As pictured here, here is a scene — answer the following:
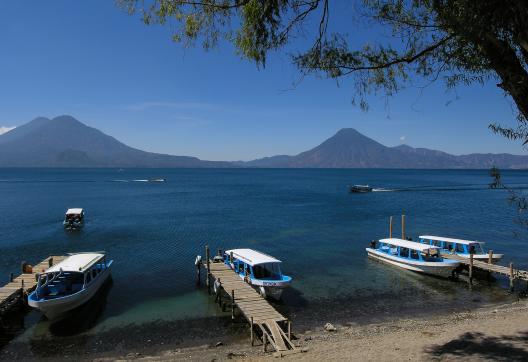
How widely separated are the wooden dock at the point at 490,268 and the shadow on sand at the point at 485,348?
1149 centimetres

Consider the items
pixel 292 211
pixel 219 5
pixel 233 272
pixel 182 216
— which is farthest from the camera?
pixel 292 211

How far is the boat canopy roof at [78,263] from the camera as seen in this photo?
2322cm

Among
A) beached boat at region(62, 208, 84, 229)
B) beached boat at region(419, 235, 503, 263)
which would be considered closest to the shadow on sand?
beached boat at region(419, 235, 503, 263)

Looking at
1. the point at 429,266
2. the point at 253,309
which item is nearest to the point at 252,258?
the point at 253,309

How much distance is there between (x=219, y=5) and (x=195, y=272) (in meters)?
25.0

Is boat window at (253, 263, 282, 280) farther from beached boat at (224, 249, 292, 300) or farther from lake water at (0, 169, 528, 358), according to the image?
lake water at (0, 169, 528, 358)

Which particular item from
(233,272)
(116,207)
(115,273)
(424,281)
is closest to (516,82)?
(233,272)

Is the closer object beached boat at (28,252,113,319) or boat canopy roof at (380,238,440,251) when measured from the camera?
beached boat at (28,252,113,319)

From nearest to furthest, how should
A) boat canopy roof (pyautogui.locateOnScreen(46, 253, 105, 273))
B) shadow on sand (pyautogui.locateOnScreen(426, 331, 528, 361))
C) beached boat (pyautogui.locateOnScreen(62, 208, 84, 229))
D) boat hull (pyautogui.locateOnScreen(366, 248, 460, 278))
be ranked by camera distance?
shadow on sand (pyautogui.locateOnScreen(426, 331, 528, 361)), boat canopy roof (pyautogui.locateOnScreen(46, 253, 105, 273)), boat hull (pyautogui.locateOnScreen(366, 248, 460, 278)), beached boat (pyautogui.locateOnScreen(62, 208, 84, 229))

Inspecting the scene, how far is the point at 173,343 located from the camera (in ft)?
63.5

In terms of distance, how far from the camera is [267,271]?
2567cm

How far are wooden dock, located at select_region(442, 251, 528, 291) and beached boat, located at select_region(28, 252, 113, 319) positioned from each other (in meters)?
26.6

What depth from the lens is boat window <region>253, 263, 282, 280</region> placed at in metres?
25.5

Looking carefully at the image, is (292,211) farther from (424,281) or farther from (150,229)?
(424,281)
